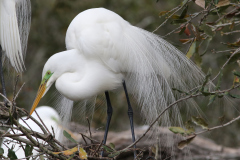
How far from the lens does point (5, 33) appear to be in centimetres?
267

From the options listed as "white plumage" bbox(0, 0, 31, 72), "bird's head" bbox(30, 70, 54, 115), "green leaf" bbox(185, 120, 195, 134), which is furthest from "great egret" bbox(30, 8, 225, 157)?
"green leaf" bbox(185, 120, 195, 134)

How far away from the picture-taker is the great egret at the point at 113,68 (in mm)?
2742

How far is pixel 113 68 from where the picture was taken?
9.25 ft

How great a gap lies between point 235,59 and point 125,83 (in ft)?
3.52

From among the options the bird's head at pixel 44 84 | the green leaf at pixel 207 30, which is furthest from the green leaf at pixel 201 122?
the bird's head at pixel 44 84

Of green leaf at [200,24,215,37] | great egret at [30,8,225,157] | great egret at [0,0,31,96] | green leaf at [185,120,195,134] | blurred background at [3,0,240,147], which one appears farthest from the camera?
blurred background at [3,0,240,147]

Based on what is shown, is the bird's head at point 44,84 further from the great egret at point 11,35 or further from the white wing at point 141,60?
the white wing at point 141,60

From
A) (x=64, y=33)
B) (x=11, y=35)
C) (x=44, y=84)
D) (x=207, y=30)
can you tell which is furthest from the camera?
(x=64, y=33)

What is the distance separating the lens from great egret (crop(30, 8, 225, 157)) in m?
2.74

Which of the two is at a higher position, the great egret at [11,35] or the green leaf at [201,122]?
the great egret at [11,35]

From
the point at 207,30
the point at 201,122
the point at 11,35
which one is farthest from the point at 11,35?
the point at 201,122

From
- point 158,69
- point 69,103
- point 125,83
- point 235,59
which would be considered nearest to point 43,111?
point 69,103

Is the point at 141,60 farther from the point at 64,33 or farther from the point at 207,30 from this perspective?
the point at 64,33

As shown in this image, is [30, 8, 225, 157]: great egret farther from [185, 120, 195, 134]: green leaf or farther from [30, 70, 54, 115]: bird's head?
[185, 120, 195, 134]: green leaf
